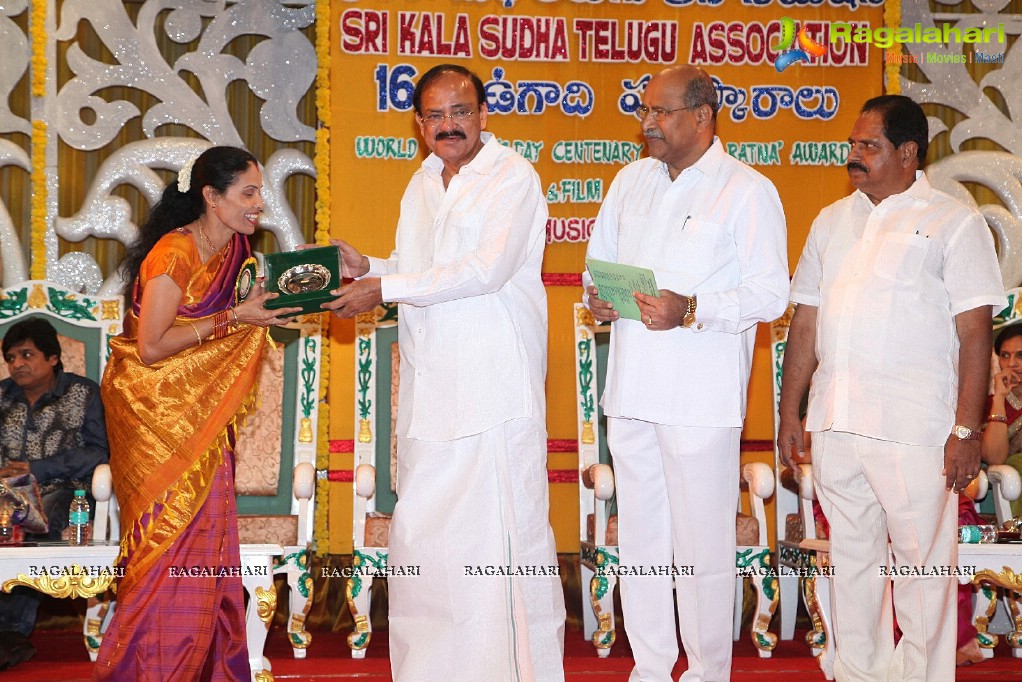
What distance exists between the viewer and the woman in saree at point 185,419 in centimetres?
364

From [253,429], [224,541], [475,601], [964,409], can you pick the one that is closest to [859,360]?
[964,409]

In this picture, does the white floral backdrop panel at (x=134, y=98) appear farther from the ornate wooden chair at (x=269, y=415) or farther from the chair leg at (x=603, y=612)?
the chair leg at (x=603, y=612)

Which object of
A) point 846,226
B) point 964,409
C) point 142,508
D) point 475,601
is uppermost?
point 846,226

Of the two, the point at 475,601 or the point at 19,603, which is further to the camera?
the point at 19,603

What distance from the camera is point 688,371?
11.4 ft

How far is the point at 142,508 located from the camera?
12.2 feet

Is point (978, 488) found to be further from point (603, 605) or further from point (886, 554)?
point (603, 605)

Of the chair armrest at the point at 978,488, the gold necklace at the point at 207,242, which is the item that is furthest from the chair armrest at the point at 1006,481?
the gold necklace at the point at 207,242

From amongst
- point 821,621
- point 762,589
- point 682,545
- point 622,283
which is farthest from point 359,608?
point 622,283

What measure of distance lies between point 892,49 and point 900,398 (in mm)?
3247

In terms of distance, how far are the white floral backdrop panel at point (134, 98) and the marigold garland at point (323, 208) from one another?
194mm

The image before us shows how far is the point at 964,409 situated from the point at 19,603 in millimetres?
4132

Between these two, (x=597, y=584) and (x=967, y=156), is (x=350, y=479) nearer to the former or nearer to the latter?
(x=597, y=584)

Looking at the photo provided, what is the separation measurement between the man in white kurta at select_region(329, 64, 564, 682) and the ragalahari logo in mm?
2921
